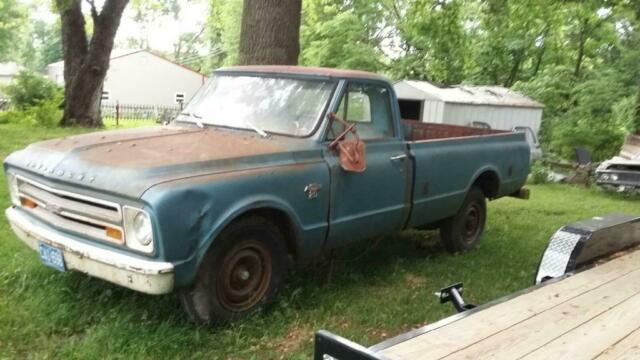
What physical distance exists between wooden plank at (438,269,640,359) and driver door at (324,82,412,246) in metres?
2.34

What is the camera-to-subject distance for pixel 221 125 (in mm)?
5168

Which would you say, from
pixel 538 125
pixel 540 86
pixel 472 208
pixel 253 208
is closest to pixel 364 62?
pixel 540 86

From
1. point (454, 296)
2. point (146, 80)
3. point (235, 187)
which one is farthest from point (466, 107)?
point (146, 80)

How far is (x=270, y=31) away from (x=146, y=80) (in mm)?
45518

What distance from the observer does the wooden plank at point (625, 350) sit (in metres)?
2.11

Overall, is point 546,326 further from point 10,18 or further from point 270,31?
point 10,18

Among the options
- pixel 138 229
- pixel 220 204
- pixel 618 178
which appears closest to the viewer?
pixel 138 229

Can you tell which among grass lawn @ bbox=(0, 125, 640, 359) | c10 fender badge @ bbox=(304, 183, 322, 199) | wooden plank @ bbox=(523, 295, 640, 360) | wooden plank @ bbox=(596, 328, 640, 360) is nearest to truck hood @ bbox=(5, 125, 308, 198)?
c10 fender badge @ bbox=(304, 183, 322, 199)

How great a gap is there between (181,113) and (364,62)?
25.2 m

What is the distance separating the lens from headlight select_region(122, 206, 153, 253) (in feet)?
12.0

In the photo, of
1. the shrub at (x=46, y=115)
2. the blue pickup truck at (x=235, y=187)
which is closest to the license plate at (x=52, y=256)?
the blue pickup truck at (x=235, y=187)

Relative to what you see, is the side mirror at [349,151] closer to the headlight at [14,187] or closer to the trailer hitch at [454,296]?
the trailer hitch at [454,296]

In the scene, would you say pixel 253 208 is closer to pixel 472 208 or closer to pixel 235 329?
pixel 235 329

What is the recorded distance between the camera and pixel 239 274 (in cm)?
433
